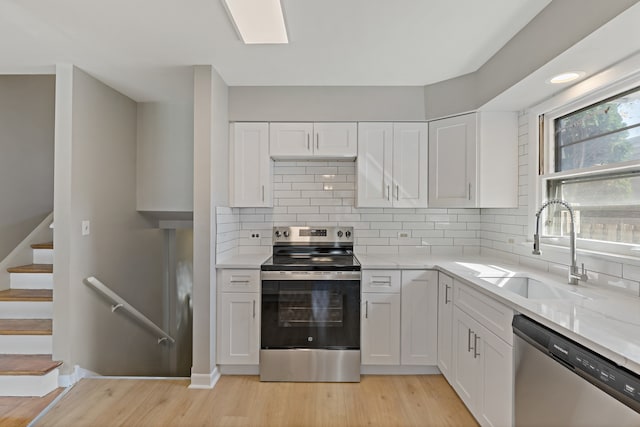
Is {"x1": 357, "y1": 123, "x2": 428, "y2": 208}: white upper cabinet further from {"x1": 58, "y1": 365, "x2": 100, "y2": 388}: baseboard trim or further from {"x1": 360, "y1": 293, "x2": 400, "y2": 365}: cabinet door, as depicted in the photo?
{"x1": 58, "y1": 365, "x2": 100, "y2": 388}: baseboard trim

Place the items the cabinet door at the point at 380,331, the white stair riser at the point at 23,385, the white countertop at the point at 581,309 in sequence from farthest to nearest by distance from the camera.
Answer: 1. the cabinet door at the point at 380,331
2. the white stair riser at the point at 23,385
3. the white countertop at the point at 581,309

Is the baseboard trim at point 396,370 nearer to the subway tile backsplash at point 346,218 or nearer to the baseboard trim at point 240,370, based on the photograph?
the baseboard trim at point 240,370

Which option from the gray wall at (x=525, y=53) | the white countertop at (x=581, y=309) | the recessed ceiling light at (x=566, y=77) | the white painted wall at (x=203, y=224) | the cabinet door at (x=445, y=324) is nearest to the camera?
the white countertop at (x=581, y=309)

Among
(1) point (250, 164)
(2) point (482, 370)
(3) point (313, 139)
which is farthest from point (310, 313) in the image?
(3) point (313, 139)

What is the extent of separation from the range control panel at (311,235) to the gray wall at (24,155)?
2.59 metres

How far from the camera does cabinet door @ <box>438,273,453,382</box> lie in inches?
95.0

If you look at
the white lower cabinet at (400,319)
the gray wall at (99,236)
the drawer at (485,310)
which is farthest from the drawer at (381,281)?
the gray wall at (99,236)

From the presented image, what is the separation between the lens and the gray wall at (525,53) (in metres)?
1.48

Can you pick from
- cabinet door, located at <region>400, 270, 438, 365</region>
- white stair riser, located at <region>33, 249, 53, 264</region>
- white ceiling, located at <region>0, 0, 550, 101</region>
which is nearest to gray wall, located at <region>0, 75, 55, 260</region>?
white stair riser, located at <region>33, 249, 53, 264</region>

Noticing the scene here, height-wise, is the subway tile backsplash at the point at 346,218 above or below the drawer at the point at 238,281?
above

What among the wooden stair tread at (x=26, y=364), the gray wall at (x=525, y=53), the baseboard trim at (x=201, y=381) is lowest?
the baseboard trim at (x=201, y=381)

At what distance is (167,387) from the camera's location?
2.51 metres

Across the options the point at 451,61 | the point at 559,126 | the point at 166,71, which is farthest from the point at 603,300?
the point at 166,71

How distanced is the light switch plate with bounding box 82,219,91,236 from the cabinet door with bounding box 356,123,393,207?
7.52 feet
